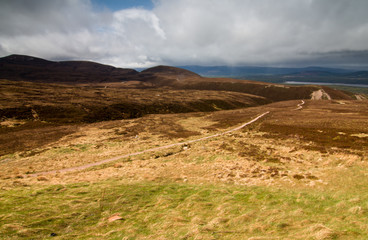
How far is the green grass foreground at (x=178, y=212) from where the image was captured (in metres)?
10.8

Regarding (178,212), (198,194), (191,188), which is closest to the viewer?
(178,212)

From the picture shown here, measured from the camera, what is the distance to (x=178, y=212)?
14.3 m

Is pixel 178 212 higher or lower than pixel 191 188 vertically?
higher

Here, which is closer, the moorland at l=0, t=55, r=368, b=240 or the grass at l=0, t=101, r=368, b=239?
the grass at l=0, t=101, r=368, b=239

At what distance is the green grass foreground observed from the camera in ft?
35.4

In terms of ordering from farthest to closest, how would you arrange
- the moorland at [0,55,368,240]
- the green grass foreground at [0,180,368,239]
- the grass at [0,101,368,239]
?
the moorland at [0,55,368,240] < the grass at [0,101,368,239] < the green grass foreground at [0,180,368,239]

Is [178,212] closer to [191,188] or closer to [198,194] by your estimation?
[198,194]

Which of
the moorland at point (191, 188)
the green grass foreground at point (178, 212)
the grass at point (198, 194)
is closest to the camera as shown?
the green grass foreground at point (178, 212)

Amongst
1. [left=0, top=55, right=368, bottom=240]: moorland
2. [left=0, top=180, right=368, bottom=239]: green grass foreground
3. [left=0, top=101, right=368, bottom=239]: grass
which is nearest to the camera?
[left=0, top=180, right=368, bottom=239]: green grass foreground

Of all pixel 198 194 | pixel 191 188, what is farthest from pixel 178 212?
pixel 191 188

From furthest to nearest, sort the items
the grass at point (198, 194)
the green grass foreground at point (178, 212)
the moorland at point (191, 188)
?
the moorland at point (191, 188) < the grass at point (198, 194) < the green grass foreground at point (178, 212)

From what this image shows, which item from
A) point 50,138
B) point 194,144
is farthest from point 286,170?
point 50,138

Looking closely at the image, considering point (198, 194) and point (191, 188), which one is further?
point (191, 188)

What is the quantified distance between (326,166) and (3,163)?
176 ft
